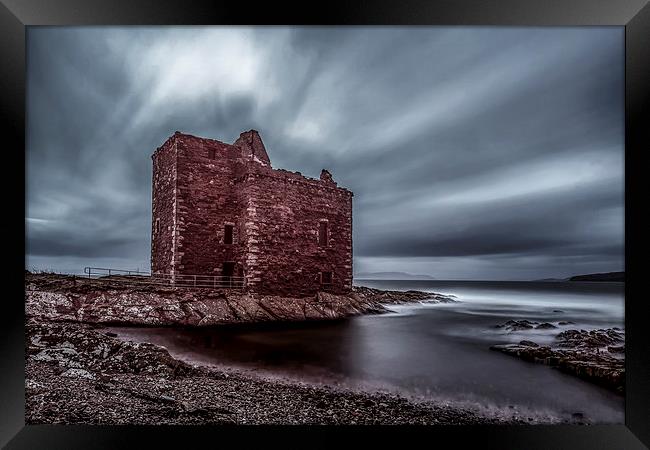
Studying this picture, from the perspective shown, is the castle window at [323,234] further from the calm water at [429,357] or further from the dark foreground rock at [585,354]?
the dark foreground rock at [585,354]

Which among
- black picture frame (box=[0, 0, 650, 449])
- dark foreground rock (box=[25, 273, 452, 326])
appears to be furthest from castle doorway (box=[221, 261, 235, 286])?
black picture frame (box=[0, 0, 650, 449])

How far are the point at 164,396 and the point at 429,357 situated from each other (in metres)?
5.24

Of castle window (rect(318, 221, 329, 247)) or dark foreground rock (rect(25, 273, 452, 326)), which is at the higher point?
castle window (rect(318, 221, 329, 247))

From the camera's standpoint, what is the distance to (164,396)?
5.42m

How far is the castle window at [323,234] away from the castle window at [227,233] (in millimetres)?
3240

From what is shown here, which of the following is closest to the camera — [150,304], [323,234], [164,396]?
[164,396]

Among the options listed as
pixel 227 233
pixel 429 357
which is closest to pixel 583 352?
pixel 429 357

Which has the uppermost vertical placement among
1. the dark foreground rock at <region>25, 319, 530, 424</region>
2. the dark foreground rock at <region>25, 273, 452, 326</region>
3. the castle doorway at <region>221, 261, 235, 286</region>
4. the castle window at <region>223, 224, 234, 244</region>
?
the castle window at <region>223, 224, 234, 244</region>

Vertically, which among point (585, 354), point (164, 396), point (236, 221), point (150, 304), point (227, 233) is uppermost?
point (236, 221)

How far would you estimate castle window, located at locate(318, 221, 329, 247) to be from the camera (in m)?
12.8

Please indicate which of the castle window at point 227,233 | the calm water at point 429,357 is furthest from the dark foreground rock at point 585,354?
the castle window at point 227,233

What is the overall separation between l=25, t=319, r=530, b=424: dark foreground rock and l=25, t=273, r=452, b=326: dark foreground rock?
54.1 inches

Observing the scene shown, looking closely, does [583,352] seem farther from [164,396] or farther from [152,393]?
[152,393]

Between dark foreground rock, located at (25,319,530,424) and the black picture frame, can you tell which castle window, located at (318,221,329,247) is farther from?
the black picture frame
